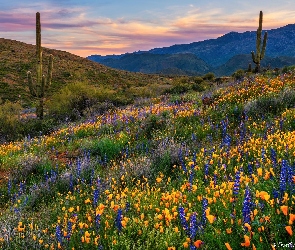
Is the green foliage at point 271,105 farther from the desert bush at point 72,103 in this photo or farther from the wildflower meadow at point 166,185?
the desert bush at point 72,103

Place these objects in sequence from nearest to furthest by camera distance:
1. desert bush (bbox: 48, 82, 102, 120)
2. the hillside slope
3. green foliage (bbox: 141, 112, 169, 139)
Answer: green foliage (bbox: 141, 112, 169, 139)
desert bush (bbox: 48, 82, 102, 120)
the hillside slope

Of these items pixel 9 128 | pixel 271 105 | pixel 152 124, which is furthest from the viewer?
pixel 9 128

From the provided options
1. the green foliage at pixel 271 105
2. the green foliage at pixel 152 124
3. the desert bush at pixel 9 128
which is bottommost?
the desert bush at pixel 9 128

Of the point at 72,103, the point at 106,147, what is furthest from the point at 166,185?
the point at 72,103

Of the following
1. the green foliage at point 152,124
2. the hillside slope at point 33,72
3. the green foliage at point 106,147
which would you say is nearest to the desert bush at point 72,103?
the green foliage at point 152,124

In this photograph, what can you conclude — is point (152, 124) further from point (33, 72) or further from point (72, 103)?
point (33, 72)

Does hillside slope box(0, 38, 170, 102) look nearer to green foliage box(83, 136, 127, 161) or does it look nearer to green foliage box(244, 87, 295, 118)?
green foliage box(83, 136, 127, 161)

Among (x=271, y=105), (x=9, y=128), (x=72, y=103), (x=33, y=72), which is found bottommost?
(x=9, y=128)

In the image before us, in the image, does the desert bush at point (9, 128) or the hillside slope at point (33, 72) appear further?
the hillside slope at point (33, 72)

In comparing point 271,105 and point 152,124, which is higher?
point 271,105

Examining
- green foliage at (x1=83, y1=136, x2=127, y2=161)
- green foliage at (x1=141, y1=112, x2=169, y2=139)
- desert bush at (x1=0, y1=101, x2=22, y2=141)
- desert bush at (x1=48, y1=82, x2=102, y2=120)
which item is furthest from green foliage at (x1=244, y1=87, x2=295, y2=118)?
desert bush at (x1=48, y1=82, x2=102, y2=120)

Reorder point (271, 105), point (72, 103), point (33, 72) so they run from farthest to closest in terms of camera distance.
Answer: point (33, 72) → point (72, 103) → point (271, 105)

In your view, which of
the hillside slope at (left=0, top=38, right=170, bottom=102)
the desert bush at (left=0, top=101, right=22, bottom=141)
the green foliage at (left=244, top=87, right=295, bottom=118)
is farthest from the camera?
the hillside slope at (left=0, top=38, right=170, bottom=102)

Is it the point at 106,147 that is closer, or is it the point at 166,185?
the point at 166,185
